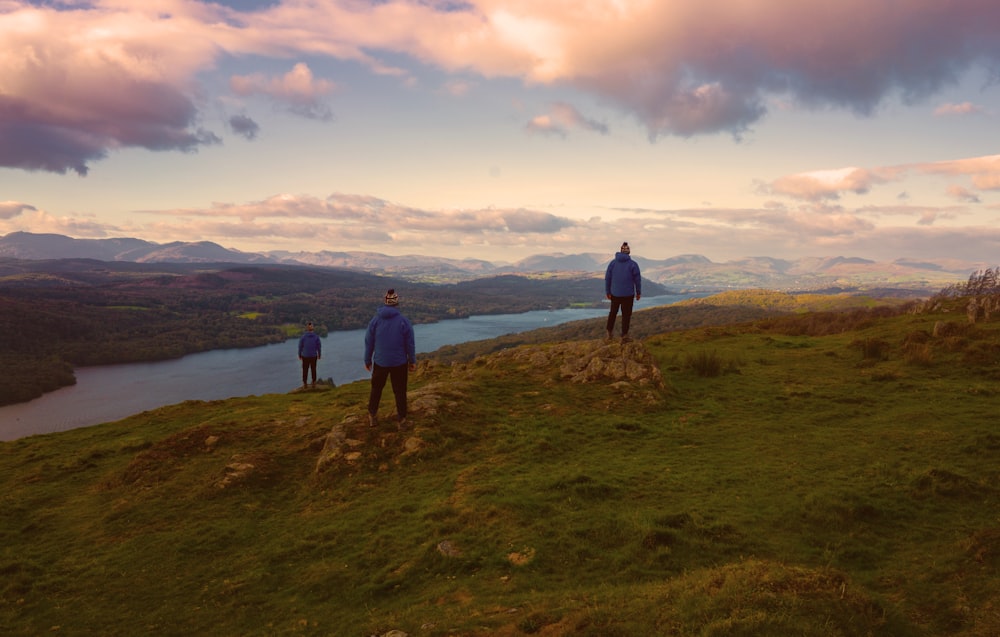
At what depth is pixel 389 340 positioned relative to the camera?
13.2m

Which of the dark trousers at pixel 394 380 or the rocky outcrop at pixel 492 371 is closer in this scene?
the rocky outcrop at pixel 492 371

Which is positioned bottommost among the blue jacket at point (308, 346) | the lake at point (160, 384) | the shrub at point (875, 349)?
the lake at point (160, 384)

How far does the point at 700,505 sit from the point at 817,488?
252cm

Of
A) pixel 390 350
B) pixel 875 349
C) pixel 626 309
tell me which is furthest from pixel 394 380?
pixel 875 349

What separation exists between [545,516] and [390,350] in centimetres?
647

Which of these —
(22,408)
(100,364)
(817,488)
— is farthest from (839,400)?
(100,364)

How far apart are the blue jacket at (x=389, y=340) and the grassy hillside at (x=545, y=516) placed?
213 centimetres

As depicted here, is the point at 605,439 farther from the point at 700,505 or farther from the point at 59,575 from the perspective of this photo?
the point at 59,575

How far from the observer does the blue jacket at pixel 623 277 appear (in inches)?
742

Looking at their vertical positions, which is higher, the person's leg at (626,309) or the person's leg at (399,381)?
the person's leg at (626,309)

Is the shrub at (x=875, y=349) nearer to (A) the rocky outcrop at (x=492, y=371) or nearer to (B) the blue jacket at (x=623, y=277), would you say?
(A) the rocky outcrop at (x=492, y=371)

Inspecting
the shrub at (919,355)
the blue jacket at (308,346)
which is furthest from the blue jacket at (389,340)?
the shrub at (919,355)

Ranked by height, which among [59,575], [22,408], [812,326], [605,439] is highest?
[812,326]

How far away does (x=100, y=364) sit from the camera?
565 ft
